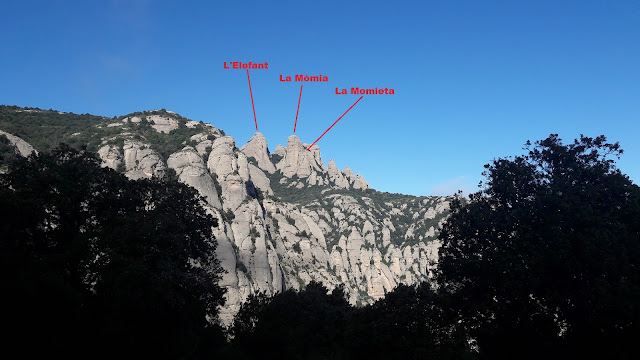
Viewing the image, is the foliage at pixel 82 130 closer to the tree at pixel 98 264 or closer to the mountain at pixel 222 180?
the mountain at pixel 222 180

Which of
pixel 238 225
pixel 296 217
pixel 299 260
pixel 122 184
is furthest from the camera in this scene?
pixel 296 217

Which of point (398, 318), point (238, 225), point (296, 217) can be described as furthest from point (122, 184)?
point (296, 217)

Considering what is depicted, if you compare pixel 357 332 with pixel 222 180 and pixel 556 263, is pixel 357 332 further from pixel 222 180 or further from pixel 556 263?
pixel 222 180

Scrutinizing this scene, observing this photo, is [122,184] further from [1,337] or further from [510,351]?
[510,351]

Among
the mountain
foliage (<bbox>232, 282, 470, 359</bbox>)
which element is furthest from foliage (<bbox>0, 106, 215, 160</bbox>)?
foliage (<bbox>232, 282, 470, 359</bbox>)

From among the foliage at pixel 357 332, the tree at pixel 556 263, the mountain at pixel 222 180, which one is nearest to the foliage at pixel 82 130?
the mountain at pixel 222 180
